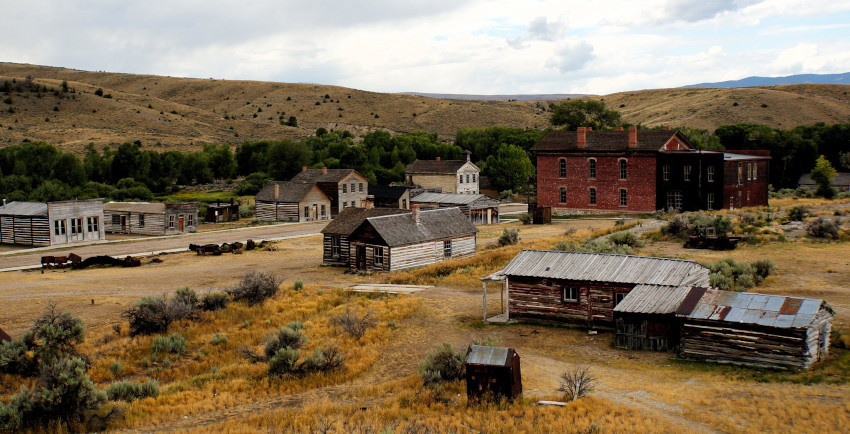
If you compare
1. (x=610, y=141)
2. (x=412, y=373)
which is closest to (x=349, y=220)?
(x=412, y=373)

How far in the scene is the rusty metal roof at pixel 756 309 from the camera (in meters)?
18.3

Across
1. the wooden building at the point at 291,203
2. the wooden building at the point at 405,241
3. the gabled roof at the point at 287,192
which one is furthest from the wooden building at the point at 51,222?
the wooden building at the point at 405,241

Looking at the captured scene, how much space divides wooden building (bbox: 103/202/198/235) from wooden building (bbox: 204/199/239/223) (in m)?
5.57

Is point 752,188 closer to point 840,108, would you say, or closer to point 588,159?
point 588,159

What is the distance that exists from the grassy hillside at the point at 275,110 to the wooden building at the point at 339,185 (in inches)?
1951

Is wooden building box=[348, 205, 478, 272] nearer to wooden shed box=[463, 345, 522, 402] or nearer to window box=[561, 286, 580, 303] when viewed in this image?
window box=[561, 286, 580, 303]

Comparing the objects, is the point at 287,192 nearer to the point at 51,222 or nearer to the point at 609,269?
the point at 51,222

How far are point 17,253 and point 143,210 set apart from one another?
11675 millimetres

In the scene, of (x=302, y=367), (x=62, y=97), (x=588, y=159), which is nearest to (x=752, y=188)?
(x=588, y=159)

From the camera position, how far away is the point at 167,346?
2223 cm

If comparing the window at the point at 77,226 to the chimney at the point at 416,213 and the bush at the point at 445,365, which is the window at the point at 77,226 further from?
the bush at the point at 445,365

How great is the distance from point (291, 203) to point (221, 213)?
645 cm

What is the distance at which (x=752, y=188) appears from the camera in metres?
55.0

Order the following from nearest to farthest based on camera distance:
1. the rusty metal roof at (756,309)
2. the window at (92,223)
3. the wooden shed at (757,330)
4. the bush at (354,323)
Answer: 1. the wooden shed at (757,330)
2. the rusty metal roof at (756,309)
3. the bush at (354,323)
4. the window at (92,223)
